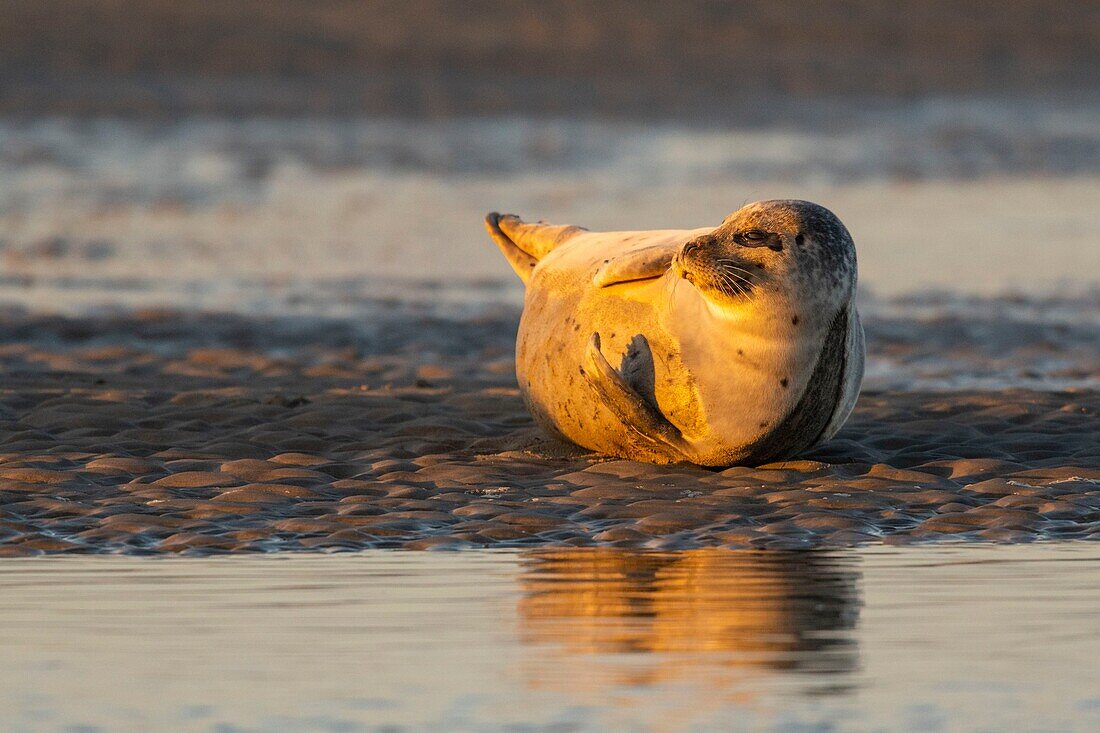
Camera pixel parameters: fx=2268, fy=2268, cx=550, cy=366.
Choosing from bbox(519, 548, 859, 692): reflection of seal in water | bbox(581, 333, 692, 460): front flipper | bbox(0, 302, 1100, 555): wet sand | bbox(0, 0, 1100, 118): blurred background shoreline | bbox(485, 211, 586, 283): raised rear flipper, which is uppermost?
bbox(0, 0, 1100, 118): blurred background shoreline

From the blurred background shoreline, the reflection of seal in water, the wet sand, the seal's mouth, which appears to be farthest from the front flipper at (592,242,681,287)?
the blurred background shoreline

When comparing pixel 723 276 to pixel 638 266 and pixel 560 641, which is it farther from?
pixel 560 641

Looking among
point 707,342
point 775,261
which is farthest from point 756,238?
point 707,342

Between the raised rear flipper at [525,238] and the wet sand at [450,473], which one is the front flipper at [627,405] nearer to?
the wet sand at [450,473]

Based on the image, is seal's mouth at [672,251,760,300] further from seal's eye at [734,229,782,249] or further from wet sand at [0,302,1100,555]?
wet sand at [0,302,1100,555]

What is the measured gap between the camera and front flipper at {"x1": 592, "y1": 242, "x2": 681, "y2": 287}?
8.89 metres

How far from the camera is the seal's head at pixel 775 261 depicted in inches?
328

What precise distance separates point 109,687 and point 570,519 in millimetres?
2987

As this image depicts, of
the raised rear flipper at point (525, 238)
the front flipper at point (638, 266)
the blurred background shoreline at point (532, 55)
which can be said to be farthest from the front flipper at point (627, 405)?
the blurred background shoreline at point (532, 55)

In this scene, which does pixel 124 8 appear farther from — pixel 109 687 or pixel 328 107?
pixel 109 687

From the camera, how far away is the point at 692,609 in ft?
20.6

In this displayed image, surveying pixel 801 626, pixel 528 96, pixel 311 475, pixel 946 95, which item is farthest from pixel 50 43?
pixel 801 626

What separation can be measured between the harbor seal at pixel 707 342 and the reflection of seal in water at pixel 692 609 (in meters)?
1.20

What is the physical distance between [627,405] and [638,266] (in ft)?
2.00
